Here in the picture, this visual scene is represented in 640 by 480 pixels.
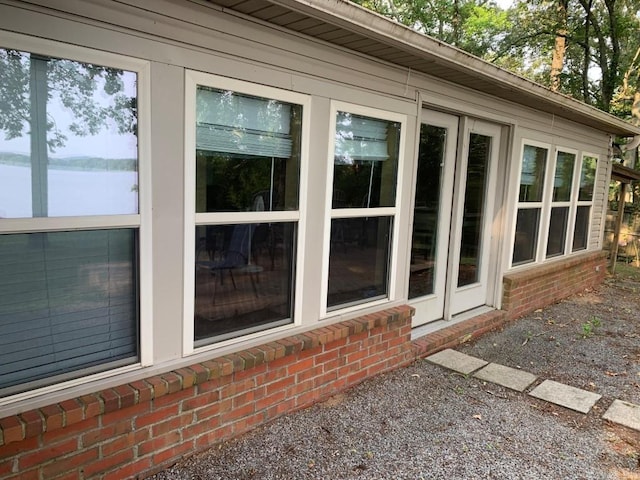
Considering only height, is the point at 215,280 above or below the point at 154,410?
above

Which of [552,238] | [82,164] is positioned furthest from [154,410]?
[552,238]

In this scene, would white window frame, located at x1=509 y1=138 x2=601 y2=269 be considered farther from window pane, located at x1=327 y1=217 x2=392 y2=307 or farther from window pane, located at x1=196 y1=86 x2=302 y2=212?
window pane, located at x1=196 y1=86 x2=302 y2=212

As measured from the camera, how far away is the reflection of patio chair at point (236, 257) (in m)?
2.53

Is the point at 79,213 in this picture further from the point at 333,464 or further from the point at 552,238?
the point at 552,238

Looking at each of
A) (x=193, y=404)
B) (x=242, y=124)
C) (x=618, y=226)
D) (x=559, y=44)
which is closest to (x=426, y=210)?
(x=242, y=124)

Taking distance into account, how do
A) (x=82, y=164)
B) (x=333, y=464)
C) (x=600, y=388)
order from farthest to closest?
1. (x=600, y=388)
2. (x=333, y=464)
3. (x=82, y=164)

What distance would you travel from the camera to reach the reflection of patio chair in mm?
2529

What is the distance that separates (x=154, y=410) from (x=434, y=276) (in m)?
3.02

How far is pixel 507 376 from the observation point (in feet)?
12.0

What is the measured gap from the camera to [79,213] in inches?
76.9

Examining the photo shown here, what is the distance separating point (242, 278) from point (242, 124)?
903 mm

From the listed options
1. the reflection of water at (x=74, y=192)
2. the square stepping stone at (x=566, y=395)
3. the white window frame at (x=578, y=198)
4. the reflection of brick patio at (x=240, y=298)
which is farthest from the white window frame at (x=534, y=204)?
the reflection of water at (x=74, y=192)

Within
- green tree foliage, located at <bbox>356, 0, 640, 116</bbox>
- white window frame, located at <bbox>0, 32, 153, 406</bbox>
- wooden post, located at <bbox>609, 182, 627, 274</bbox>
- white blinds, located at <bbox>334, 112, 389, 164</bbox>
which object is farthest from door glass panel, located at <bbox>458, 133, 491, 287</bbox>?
green tree foliage, located at <bbox>356, 0, 640, 116</bbox>

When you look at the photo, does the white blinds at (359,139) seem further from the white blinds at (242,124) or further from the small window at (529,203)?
the small window at (529,203)
